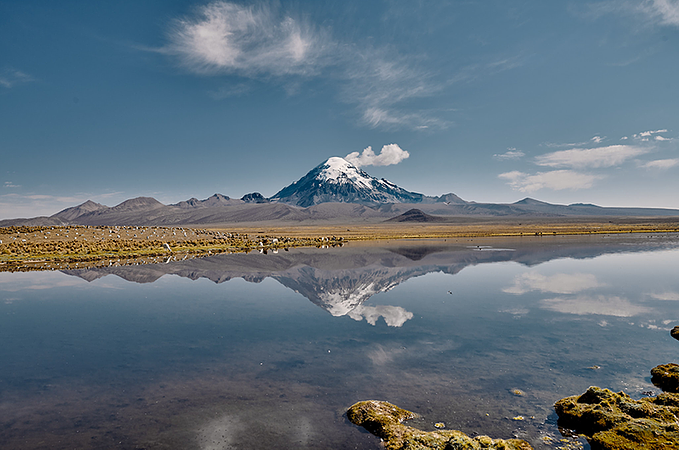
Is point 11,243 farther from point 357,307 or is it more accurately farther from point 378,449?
point 378,449

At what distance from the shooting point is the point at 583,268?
27.1m

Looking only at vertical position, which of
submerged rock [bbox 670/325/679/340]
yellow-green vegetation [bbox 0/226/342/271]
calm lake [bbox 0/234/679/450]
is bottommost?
calm lake [bbox 0/234/679/450]

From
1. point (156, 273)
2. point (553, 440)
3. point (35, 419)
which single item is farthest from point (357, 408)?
point (156, 273)

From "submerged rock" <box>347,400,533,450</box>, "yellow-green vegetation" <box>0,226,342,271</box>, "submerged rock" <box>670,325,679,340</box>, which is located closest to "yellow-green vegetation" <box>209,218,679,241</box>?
"yellow-green vegetation" <box>0,226,342,271</box>

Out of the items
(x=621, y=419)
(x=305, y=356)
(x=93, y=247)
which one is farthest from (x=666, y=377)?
(x=93, y=247)

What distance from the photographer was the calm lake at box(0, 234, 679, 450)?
272 inches

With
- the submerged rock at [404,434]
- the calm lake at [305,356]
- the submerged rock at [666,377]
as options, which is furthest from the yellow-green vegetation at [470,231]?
the submerged rock at [404,434]

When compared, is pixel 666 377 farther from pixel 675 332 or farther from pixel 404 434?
pixel 404 434

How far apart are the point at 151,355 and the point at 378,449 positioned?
7969mm

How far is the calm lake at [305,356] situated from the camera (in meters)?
6.90

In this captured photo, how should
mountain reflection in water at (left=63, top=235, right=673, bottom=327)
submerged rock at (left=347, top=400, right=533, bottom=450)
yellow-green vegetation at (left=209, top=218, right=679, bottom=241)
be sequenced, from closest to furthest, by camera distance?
1. submerged rock at (left=347, top=400, right=533, bottom=450)
2. mountain reflection in water at (left=63, top=235, right=673, bottom=327)
3. yellow-green vegetation at (left=209, top=218, right=679, bottom=241)

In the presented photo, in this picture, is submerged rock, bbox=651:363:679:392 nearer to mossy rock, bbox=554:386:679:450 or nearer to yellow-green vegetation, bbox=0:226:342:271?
mossy rock, bbox=554:386:679:450

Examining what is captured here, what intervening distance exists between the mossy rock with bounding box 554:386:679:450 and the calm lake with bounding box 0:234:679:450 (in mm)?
417

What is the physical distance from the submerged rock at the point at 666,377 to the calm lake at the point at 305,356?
34cm
